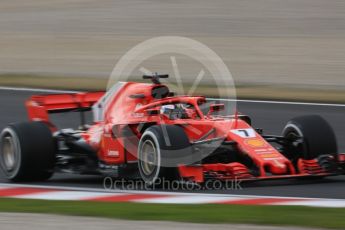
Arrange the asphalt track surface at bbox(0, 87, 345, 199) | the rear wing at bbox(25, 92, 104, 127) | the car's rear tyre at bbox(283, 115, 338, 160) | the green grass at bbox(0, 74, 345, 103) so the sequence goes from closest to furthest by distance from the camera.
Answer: the asphalt track surface at bbox(0, 87, 345, 199)
the car's rear tyre at bbox(283, 115, 338, 160)
the rear wing at bbox(25, 92, 104, 127)
the green grass at bbox(0, 74, 345, 103)

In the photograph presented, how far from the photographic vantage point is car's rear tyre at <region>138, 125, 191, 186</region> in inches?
354

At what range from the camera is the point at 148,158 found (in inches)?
364

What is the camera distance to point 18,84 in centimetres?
1856

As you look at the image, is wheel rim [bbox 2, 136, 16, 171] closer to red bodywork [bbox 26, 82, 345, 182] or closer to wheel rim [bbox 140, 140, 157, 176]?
red bodywork [bbox 26, 82, 345, 182]

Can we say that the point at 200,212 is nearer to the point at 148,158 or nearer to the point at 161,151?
the point at 161,151

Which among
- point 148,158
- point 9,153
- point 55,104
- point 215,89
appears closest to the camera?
point 148,158

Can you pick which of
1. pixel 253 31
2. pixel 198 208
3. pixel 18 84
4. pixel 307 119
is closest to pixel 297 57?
pixel 253 31

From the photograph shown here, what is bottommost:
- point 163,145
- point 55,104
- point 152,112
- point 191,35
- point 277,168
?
point 277,168

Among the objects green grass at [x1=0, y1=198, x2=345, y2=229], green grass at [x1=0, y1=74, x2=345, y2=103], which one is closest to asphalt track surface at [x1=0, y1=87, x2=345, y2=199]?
green grass at [x1=0, y1=74, x2=345, y2=103]

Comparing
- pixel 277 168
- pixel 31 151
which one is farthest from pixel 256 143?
pixel 31 151

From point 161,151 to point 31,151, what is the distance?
1694 mm

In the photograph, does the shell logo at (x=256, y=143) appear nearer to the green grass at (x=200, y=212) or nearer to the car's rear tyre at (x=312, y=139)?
the car's rear tyre at (x=312, y=139)

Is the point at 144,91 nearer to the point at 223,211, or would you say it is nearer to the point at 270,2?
the point at 223,211

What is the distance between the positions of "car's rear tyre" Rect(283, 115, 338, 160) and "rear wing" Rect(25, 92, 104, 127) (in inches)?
99.5
